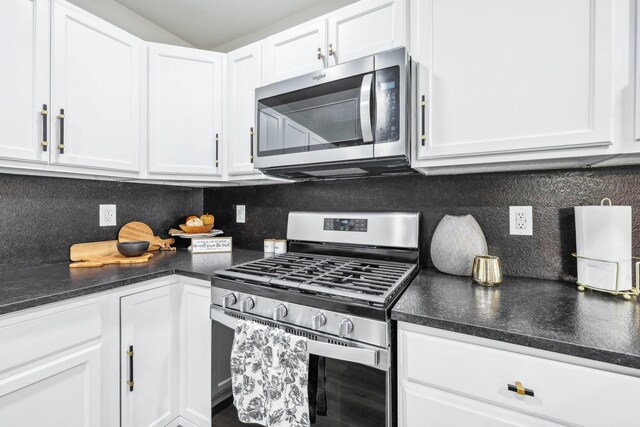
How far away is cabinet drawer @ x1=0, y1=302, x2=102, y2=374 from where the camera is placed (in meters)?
0.98

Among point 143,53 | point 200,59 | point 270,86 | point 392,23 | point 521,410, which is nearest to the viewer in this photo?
point 521,410

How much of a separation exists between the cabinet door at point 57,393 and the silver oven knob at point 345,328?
1061 mm

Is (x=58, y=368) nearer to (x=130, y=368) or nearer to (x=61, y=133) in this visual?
(x=130, y=368)

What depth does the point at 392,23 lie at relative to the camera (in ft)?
4.26

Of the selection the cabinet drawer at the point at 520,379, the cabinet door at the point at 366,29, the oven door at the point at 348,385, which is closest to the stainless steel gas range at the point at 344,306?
the oven door at the point at 348,385

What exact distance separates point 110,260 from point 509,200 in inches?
82.8

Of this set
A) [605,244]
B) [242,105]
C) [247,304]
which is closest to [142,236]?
[242,105]

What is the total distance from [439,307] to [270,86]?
1294mm

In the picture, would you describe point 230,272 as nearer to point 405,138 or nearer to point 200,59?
point 405,138

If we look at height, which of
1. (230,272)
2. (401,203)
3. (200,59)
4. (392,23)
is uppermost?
(200,59)

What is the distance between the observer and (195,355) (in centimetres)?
147

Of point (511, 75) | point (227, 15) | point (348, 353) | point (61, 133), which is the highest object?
point (227, 15)

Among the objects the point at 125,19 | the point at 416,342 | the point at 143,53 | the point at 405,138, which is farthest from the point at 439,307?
the point at 125,19

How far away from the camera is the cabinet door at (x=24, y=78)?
4.00 ft
